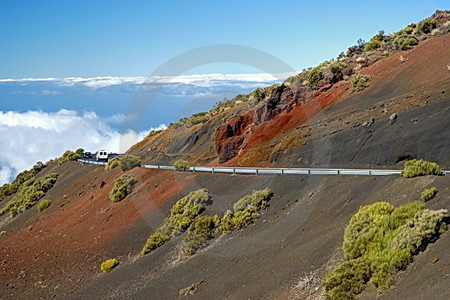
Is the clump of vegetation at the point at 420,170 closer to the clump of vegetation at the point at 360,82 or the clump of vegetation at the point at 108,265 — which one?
the clump of vegetation at the point at 108,265

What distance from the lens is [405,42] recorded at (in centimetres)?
4431

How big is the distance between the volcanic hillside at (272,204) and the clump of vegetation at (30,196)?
280 millimetres

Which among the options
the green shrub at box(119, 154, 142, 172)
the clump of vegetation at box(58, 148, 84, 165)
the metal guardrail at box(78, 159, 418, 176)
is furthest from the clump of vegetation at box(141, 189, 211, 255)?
the clump of vegetation at box(58, 148, 84, 165)

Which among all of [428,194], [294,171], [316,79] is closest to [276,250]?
[428,194]

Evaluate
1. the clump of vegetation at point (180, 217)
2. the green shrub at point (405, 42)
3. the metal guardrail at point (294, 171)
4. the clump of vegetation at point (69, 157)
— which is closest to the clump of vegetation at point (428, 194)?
the metal guardrail at point (294, 171)

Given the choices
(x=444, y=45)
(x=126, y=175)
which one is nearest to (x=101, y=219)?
(x=126, y=175)

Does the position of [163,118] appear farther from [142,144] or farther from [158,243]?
[158,243]

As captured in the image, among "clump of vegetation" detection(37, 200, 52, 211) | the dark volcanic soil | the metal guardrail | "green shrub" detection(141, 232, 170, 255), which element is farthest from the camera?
"clump of vegetation" detection(37, 200, 52, 211)

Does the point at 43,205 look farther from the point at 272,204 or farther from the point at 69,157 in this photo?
the point at 272,204

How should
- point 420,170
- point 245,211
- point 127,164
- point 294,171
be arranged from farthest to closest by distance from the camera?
point 127,164 < point 294,171 < point 245,211 < point 420,170

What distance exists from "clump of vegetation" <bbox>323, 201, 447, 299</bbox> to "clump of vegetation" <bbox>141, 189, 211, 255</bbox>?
12.6 metres

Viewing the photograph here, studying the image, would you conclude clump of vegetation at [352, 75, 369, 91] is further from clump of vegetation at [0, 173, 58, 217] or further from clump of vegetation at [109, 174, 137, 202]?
clump of vegetation at [0, 173, 58, 217]

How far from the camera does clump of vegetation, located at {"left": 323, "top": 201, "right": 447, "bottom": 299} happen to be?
1352 centimetres

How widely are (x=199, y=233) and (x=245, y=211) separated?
2694mm
